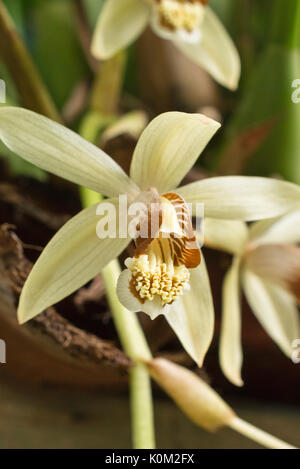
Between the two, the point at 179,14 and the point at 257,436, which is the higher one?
the point at 179,14

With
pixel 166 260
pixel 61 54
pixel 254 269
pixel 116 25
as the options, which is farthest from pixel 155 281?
pixel 61 54

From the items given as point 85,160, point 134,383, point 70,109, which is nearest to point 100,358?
point 134,383

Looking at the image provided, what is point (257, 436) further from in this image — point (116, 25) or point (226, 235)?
point (116, 25)

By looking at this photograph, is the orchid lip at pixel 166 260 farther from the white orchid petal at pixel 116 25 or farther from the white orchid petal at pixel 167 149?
the white orchid petal at pixel 116 25

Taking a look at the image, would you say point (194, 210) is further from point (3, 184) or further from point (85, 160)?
point (3, 184)

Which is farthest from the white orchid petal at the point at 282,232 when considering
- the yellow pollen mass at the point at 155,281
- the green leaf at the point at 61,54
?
the green leaf at the point at 61,54

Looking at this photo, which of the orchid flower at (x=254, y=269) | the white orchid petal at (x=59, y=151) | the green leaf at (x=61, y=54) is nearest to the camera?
the white orchid petal at (x=59, y=151)
